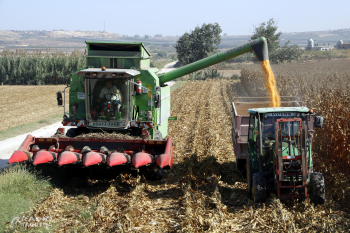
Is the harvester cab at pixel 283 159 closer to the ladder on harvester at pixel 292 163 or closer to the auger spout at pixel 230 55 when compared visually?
the ladder on harvester at pixel 292 163

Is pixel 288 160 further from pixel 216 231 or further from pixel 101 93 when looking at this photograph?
pixel 101 93

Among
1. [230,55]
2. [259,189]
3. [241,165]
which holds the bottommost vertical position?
[241,165]

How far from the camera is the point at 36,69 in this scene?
147 feet

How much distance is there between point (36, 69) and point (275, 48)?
29793 mm

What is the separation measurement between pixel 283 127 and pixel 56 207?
4912 millimetres

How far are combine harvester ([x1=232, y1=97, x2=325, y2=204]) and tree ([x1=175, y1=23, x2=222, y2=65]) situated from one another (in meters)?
53.8

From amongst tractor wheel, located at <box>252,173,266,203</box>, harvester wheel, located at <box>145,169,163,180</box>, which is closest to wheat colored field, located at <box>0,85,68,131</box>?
harvester wheel, located at <box>145,169,163,180</box>

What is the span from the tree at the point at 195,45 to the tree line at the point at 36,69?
67.7ft

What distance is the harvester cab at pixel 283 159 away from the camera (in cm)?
702

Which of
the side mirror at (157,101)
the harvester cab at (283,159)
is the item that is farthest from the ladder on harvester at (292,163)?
the side mirror at (157,101)

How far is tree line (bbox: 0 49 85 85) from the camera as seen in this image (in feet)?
148

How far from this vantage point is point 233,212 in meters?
7.22

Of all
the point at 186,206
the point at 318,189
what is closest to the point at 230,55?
the point at 318,189

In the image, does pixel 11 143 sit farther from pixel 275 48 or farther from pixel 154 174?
pixel 275 48
